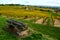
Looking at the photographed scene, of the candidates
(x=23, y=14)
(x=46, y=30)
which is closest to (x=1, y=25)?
(x=46, y=30)

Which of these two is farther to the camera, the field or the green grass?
the field

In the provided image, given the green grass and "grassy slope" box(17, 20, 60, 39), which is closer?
the green grass

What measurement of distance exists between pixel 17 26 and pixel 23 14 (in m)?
7.90

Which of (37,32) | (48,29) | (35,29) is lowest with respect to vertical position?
(48,29)

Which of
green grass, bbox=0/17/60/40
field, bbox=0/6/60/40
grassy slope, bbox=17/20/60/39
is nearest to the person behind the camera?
green grass, bbox=0/17/60/40

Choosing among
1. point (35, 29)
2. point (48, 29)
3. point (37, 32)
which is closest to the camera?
point (37, 32)

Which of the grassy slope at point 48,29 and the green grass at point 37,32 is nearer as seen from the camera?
the green grass at point 37,32

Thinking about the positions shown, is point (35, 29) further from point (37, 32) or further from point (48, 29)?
point (37, 32)

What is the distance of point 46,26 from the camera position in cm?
2194

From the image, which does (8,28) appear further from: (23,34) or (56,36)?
(56,36)

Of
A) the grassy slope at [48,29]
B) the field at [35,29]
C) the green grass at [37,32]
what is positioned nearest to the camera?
the green grass at [37,32]

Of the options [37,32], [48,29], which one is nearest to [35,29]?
[48,29]

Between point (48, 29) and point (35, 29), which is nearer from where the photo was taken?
point (35, 29)

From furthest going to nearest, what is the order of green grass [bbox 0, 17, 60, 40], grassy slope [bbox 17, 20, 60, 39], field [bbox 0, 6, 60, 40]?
1. grassy slope [bbox 17, 20, 60, 39]
2. field [bbox 0, 6, 60, 40]
3. green grass [bbox 0, 17, 60, 40]
